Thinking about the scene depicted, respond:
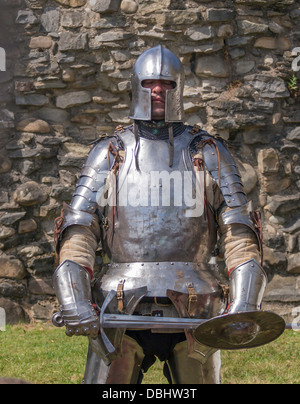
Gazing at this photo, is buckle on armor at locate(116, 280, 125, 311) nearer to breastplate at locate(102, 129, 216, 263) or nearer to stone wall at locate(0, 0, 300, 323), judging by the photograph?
breastplate at locate(102, 129, 216, 263)

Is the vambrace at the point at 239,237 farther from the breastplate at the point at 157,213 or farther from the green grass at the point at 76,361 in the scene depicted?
the green grass at the point at 76,361

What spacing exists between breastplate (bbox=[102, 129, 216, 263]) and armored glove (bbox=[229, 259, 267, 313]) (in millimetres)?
246

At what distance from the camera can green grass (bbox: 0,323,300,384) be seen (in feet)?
14.8

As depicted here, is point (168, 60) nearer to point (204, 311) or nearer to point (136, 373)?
point (204, 311)

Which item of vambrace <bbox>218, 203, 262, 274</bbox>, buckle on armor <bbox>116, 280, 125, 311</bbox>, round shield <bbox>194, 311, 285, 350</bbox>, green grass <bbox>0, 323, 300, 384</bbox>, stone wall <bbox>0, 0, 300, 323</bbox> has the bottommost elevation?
green grass <bbox>0, 323, 300, 384</bbox>

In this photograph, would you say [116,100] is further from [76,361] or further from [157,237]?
[157,237]

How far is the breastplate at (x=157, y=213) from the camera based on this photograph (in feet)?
11.0

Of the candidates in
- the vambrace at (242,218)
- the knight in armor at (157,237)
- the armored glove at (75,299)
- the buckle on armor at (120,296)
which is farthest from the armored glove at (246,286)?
the armored glove at (75,299)

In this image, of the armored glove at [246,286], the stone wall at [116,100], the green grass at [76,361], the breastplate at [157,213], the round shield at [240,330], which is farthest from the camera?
the stone wall at [116,100]

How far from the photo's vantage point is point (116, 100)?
5.83m

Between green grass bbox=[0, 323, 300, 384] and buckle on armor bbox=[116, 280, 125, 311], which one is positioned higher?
buckle on armor bbox=[116, 280, 125, 311]

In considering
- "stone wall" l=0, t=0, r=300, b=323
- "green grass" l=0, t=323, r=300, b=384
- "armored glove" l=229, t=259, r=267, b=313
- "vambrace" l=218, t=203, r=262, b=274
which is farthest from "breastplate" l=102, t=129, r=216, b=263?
"stone wall" l=0, t=0, r=300, b=323

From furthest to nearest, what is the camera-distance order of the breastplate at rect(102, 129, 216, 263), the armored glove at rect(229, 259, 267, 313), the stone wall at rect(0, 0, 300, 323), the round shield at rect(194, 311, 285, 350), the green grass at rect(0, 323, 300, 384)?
the stone wall at rect(0, 0, 300, 323), the green grass at rect(0, 323, 300, 384), the breastplate at rect(102, 129, 216, 263), the armored glove at rect(229, 259, 267, 313), the round shield at rect(194, 311, 285, 350)

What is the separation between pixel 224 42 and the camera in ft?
18.7
